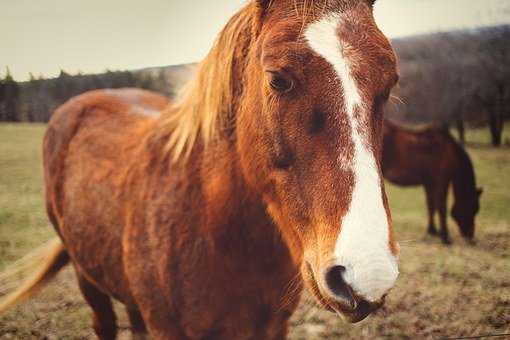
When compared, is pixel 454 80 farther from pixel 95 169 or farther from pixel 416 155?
pixel 95 169

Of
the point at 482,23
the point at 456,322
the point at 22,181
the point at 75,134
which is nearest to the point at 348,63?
the point at 75,134

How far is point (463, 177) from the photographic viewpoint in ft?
9.50

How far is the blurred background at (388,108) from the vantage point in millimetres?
2119

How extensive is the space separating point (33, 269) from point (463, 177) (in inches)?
100

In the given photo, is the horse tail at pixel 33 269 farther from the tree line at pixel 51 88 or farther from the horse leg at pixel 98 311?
the tree line at pixel 51 88

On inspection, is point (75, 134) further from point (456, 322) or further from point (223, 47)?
point (456, 322)

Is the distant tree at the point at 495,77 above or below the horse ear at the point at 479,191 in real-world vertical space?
above

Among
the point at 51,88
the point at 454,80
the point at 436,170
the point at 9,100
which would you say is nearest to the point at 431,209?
the point at 436,170

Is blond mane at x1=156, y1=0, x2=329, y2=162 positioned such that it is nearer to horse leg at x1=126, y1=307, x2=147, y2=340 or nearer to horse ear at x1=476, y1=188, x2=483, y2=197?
horse leg at x1=126, y1=307, x2=147, y2=340

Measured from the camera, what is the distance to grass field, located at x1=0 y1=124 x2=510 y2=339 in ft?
7.25

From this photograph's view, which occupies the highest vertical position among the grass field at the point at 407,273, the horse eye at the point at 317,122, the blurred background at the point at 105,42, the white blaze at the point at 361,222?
the blurred background at the point at 105,42

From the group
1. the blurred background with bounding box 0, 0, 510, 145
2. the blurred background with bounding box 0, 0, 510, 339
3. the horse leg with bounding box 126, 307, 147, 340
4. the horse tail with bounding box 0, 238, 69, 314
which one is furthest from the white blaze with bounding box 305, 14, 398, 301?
the horse tail with bounding box 0, 238, 69, 314

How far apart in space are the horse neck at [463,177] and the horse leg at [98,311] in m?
2.11

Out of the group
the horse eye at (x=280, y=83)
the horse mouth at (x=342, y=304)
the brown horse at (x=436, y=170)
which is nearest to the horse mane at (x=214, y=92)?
the horse eye at (x=280, y=83)
